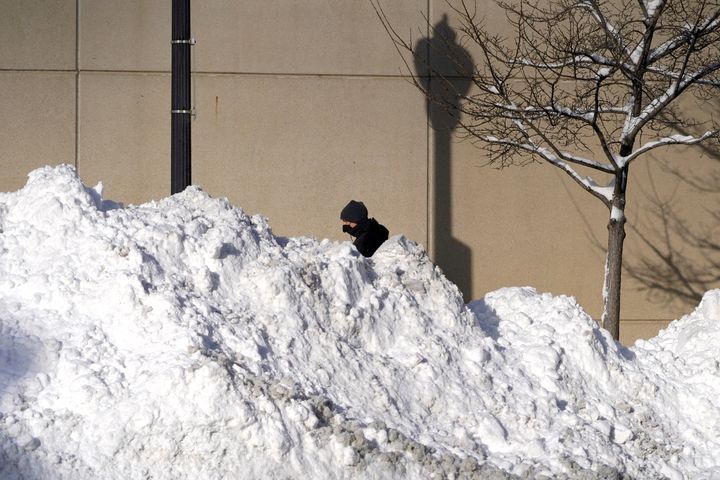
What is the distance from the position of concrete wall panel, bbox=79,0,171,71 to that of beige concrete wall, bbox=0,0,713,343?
0.01 m

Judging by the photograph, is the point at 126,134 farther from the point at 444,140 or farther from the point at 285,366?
the point at 285,366

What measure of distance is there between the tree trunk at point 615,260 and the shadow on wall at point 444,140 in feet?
8.44

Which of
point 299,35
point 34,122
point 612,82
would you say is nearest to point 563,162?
point 612,82

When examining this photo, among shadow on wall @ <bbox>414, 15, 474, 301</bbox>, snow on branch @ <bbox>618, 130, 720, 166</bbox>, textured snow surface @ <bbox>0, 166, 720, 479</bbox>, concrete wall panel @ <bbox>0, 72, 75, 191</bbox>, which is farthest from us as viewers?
shadow on wall @ <bbox>414, 15, 474, 301</bbox>

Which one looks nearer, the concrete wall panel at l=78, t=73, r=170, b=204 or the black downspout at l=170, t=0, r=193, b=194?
the black downspout at l=170, t=0, r=193, b=194

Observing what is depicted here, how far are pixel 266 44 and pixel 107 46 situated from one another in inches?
64.1

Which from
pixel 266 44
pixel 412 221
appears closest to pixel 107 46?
pixel 266 44

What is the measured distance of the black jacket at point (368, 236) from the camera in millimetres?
7993

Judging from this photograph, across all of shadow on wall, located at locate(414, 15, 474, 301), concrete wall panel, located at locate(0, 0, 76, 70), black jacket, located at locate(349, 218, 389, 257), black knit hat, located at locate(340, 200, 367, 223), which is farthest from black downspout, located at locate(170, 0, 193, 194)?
shadow on wall, located at locate(414, 15, 474, 301)

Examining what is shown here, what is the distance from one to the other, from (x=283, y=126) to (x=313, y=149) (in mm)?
393

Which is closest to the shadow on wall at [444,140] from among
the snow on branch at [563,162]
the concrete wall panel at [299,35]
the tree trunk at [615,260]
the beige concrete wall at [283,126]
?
the beige concrete wall at [283,126]

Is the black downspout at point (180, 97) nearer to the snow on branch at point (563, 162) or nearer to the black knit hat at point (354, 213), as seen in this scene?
the black knit hat at point (354, 213)

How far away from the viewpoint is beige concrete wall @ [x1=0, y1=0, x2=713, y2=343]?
11.0 m

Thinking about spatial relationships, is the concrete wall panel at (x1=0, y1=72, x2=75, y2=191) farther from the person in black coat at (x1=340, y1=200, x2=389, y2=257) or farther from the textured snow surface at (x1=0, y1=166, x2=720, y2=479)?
the textured snow surface at (x1=0, y1=166, x2=720, y2=479)
